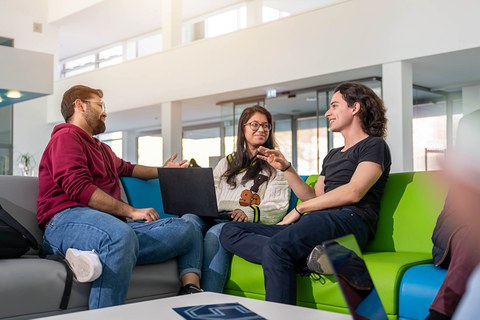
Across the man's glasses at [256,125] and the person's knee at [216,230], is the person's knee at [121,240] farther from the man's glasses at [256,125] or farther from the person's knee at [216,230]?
the man's glasses at [256,125]

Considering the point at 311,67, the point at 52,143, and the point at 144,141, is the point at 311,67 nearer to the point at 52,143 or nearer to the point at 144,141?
the point at 52,143

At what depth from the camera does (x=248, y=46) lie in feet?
33.8

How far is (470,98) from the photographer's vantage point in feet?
33.3

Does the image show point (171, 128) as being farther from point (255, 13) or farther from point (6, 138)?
point (6, 138)

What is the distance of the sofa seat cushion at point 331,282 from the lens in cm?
221

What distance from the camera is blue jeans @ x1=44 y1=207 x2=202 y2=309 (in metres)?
2.36

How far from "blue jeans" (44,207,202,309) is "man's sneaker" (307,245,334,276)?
0.64 m

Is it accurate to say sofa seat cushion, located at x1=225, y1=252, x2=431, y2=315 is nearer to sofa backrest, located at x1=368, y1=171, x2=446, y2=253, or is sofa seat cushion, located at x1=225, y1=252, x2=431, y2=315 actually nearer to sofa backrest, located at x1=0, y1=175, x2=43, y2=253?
sofa backrest, located at x1=368, y1=171, x2=446, y2=253

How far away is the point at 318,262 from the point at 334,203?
342 mm

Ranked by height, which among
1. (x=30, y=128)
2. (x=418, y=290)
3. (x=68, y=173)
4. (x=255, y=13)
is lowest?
(x=418, y=290)

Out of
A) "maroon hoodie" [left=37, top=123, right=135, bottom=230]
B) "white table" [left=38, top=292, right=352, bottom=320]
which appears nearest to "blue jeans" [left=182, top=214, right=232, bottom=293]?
"maroon hoodie" [left=37, top=123, right=135, bottom=230]

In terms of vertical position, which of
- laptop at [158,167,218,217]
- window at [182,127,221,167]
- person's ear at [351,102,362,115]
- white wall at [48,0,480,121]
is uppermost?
white wall at [48,0,480,121]

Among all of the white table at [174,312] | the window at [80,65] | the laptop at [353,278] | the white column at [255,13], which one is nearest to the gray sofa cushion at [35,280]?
the white table at [174,312]

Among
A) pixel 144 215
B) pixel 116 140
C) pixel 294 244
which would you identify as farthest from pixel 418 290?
pixel 116 140
